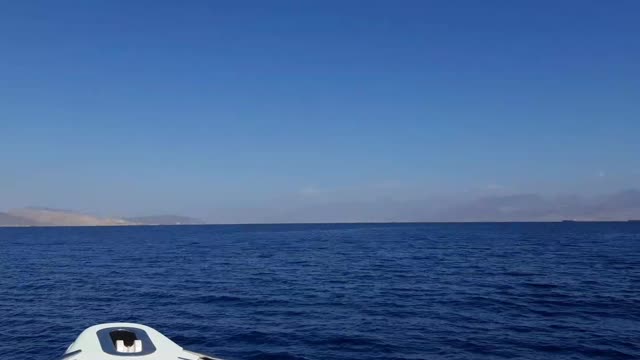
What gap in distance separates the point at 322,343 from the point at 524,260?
53.2 m

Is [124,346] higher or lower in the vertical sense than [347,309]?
higher

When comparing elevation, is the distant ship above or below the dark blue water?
above

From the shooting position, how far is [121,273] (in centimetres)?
5925

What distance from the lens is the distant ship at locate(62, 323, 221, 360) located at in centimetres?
1358

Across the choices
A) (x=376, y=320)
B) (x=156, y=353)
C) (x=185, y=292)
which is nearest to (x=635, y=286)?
(x=376, y=320)

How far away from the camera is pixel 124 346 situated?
1561 cm

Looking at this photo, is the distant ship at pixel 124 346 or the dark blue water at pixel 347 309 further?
the dark blue water at pixel 347 309

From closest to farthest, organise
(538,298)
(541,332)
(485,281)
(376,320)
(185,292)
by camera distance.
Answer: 1. (541,332)
2. (376,320)
3. (538,298)
4. (185,292)
5. (485,281)

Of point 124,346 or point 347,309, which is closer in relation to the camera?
point 124,346

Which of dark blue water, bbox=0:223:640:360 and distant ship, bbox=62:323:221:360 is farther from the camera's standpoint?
dark blue water, bbox=0:223:640:360

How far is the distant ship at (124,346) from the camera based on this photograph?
1358 cm

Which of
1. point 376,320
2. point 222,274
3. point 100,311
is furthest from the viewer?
point 222,274

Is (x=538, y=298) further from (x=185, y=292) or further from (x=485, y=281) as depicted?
(x=185, y=292)

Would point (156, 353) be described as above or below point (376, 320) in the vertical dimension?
above
